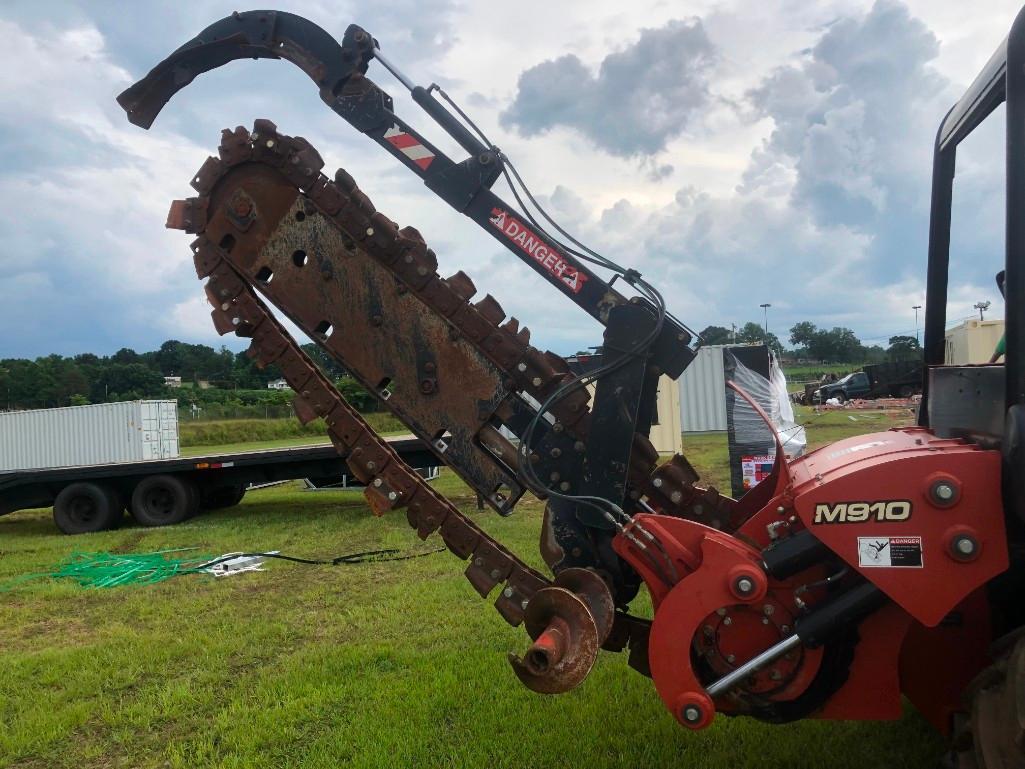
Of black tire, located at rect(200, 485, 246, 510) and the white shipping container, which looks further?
the white shipping container

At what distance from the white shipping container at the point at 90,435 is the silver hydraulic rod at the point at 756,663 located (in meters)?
20.0

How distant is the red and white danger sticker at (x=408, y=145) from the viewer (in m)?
3.61

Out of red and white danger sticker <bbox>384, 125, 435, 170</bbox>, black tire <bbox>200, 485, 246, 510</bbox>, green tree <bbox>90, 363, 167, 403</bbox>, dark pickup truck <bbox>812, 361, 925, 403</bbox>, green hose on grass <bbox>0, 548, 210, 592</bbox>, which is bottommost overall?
green hose on grass <bbox>0, 548, 210, 592</bbox>

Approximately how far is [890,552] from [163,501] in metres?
12.6

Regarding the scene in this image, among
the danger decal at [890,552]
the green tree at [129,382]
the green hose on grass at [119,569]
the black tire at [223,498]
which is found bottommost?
the green hose on grass at [119,569]

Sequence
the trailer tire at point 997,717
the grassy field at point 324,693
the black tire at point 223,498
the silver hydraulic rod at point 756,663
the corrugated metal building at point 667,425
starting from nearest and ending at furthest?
the trailer tire at point 997,717 → the silver hydraulic rod at point 756,663 → the grassy field at point 324,693 → the black tire at point 223,498 → the corrugated metal building at point 667,425

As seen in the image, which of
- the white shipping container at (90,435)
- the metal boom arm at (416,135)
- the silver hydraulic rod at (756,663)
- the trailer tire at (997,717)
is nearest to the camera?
the trailer tire at (997,717)

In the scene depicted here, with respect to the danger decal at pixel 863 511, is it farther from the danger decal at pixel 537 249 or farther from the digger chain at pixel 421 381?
the danger decal at pixel 537 249

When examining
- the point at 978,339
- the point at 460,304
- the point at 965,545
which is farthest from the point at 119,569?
the point at 978,339

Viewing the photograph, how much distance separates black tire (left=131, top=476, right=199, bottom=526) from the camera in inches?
498

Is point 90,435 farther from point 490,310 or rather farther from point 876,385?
point 876,385

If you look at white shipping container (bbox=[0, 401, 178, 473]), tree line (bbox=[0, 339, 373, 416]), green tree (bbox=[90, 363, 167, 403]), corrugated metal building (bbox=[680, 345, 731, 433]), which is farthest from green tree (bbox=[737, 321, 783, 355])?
green tree (bbox=[90, 363, 167, 403])

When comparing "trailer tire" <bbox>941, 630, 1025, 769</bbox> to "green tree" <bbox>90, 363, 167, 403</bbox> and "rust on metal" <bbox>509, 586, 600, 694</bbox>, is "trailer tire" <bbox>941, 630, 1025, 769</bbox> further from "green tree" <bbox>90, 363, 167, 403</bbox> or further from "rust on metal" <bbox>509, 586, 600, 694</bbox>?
"green tree" <bbox>90, 363, 167, 403</bbox>

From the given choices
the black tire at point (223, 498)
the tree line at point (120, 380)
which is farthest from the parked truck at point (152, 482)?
the tree line at point (120, 380)
